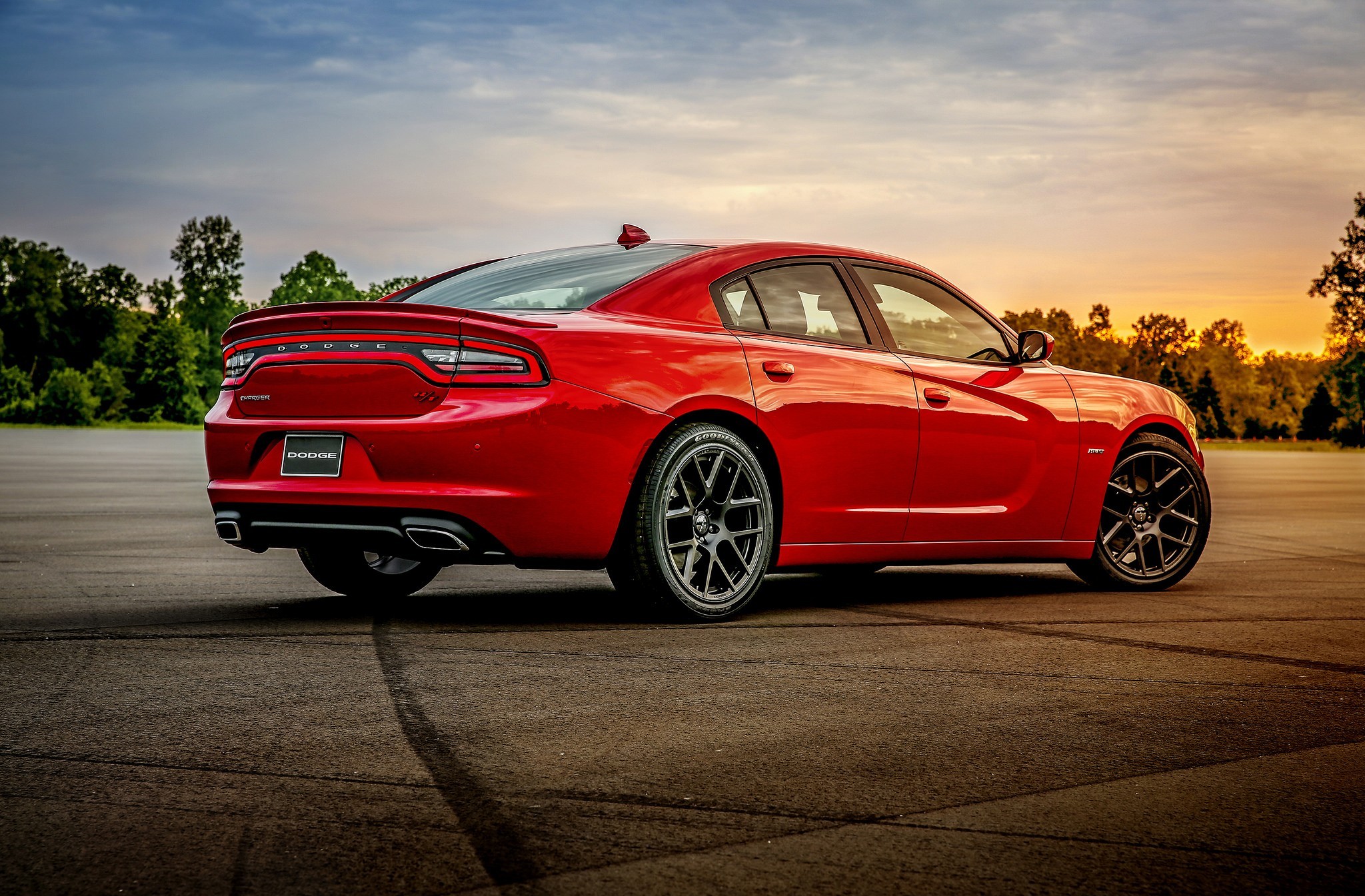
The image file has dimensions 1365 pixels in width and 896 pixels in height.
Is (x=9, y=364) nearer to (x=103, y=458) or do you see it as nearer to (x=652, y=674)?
(x=103, y=458)

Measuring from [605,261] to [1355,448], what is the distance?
82.4 metres

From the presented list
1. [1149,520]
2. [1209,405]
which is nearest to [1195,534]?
[1149,520]

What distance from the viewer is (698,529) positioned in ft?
20.0

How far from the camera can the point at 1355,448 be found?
80.8 m

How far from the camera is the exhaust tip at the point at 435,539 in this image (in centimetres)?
552

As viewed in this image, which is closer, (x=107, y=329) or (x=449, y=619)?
(x=449, y=619)

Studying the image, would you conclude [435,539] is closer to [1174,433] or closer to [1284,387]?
[1174,433]

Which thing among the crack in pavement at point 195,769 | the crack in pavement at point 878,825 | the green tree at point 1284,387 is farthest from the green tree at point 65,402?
the green tree at point 1284,387

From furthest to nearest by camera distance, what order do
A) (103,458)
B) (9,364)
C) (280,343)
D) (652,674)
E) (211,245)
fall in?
1. (211,245)
2. (9,364)
3. (103,458)
4. (280,343)
5. (652,674)

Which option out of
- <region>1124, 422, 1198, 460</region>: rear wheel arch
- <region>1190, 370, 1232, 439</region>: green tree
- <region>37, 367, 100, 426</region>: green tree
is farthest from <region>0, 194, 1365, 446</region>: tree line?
<region>1124, 422, 1198, 460</region>: rear wheel arch

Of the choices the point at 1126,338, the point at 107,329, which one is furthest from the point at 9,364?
the point at 1126,338

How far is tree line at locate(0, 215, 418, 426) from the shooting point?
100812 mm

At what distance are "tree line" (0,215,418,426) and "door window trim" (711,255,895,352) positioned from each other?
96.3 meters

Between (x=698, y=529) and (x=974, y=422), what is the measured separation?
164cm
